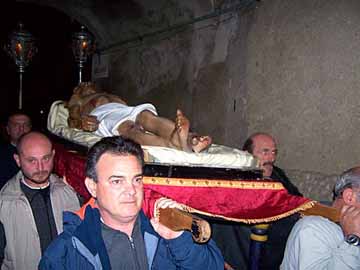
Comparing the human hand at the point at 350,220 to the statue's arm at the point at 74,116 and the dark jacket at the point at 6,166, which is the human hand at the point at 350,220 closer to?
the dark jacket at the point at 6,166

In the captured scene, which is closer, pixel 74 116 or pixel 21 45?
pixel 74 116

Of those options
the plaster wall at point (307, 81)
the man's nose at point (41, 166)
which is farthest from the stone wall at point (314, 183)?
the man's nose at point (41, 166)

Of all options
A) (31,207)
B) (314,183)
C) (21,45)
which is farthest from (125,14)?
(31,207)

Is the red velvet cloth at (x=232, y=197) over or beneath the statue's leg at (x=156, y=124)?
beneath

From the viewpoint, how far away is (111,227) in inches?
69.1

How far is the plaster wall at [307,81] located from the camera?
145 inches

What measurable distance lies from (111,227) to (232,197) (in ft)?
3.26

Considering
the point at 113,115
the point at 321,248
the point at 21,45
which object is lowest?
the point at 321,248

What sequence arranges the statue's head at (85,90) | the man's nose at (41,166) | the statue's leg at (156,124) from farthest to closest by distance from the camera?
1. the statue's head at (85,90)
2. the statue's leg at (156,124)
3. the man's nose at (41,166)

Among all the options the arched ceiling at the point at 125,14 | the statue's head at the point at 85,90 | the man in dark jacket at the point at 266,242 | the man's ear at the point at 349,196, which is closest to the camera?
the man's ear at the point at 349,196

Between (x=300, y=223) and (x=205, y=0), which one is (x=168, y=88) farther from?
(x=300, y=223)

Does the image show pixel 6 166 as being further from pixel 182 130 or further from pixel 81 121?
pixel 182 130

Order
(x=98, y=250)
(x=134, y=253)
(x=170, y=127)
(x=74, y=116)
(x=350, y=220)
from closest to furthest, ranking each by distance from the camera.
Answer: (x=98, y=250)
(x=134, y=253)
(x=350, y=220)
(x=170, y=127)
(x=74, y=116)

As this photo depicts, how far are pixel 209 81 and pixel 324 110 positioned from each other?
2338 mm
